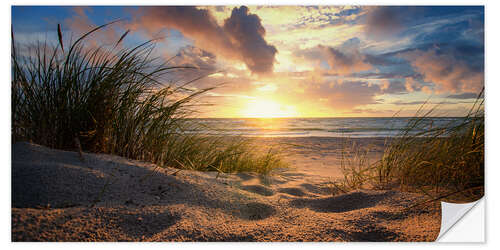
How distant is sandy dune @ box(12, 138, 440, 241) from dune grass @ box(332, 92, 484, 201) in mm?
254

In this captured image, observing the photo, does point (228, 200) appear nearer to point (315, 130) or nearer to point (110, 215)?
point (110, 215)

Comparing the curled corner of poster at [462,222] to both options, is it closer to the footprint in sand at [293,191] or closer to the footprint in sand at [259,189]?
the footprint in sand at [293,191]

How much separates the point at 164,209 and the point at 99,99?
85 centimetres

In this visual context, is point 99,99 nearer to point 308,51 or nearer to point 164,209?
point 164,209

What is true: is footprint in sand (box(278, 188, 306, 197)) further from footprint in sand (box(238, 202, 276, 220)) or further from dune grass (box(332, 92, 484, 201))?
footprint in sand (box(238, 202, 276, 220))

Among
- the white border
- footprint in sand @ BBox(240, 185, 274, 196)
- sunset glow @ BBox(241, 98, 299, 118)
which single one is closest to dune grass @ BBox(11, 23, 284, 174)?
the white border

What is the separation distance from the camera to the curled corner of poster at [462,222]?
4.76ft

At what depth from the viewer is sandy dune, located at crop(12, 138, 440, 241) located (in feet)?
3.47

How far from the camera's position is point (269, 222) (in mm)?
1341

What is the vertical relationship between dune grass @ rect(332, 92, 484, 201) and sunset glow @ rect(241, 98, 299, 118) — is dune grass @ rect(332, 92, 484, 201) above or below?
below

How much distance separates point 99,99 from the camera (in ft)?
5.15

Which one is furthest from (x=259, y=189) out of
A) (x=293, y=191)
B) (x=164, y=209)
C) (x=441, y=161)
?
(x=441, y=161)
